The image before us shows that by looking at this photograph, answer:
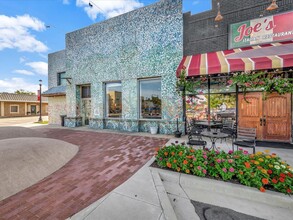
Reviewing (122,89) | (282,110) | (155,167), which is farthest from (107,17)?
(282,110)

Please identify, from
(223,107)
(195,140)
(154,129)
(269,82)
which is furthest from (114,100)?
(269,82)

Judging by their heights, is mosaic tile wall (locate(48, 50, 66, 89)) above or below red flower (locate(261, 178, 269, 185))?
above

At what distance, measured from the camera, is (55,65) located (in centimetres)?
1466

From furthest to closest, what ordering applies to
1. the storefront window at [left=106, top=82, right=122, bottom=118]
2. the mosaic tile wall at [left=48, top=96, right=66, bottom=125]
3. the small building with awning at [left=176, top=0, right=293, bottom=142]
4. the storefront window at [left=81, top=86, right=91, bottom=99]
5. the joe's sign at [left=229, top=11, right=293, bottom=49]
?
the mosaic tile wall at [left=48, top=96, right=66, bottom=125] < the storefront window at [left=81, top=86, right=91, bottom=99] < the storefront window at [left=106, top=82, right=122, bottom=118] < the joe's sign at [left=229, top=11, right=293, bottom=49] < the small building with awning at [left=176, top=0, right=293, bottom=142]

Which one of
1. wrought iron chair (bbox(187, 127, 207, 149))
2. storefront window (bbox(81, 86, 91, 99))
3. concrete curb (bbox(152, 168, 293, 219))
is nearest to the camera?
concrete curb (bbox(152, 168, 293, 219))

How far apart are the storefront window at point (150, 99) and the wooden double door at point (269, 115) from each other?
451 cm

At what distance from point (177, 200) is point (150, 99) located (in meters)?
6.85

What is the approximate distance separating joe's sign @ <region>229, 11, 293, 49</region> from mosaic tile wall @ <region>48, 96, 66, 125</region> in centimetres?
1470

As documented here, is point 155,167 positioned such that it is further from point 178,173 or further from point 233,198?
point 233,198

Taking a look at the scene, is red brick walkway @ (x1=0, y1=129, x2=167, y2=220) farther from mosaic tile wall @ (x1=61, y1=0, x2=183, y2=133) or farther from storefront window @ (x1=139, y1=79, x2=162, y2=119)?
mosaic tile wall @ (x1=61, y1=0, x2=183, y2=133)

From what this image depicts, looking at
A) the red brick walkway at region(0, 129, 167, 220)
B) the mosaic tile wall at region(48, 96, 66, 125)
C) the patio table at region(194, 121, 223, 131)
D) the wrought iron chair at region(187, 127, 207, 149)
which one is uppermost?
the mosaic tile wall at region(48, 96, 66, 125)

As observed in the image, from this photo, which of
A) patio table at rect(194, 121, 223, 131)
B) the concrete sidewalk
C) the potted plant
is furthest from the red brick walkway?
patio table at rect(194, 121, 223, 131)

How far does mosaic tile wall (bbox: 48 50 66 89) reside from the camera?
1425 centimetres

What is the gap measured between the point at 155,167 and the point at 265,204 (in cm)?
228
